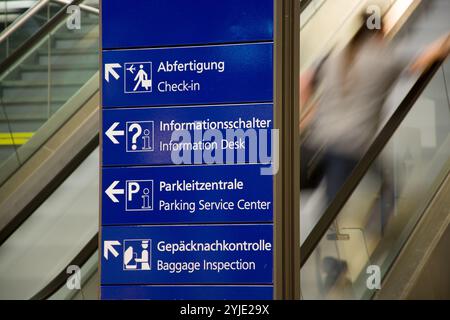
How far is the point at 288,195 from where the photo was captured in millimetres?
2910

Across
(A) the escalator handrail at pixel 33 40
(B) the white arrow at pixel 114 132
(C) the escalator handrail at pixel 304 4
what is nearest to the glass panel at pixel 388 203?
(C) the escalator handrail at pixel 304 4

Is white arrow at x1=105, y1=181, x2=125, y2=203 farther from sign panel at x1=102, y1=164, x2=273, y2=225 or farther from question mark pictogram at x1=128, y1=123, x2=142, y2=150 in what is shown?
question mark pictogram at x1=128, y1=123, x2=142, y2=150

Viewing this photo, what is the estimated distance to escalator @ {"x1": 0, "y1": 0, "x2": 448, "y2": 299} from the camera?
5.34 m

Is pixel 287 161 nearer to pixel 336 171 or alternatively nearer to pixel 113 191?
pixel 113 191

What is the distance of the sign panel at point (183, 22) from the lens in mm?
2943

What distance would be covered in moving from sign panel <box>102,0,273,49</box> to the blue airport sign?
85cm

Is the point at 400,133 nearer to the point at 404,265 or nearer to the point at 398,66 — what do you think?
the point at 398,66

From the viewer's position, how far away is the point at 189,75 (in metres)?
3.07

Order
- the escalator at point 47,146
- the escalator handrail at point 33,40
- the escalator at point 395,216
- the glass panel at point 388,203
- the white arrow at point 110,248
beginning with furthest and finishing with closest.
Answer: the escalator handrail at point 33,40 → the escalator at point 47,146 → the glass panel at point 388,203 → the escalator at point 395,216 → the white arrow at point 110,248

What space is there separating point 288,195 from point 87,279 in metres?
2.52

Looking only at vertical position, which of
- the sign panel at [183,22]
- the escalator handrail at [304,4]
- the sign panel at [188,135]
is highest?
the escalator handrail at [304,4]

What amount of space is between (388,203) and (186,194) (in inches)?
107

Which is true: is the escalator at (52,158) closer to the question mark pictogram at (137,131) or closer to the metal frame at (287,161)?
the question mark pictogram at (137,131)

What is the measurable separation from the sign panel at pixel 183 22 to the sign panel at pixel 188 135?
241 mm
